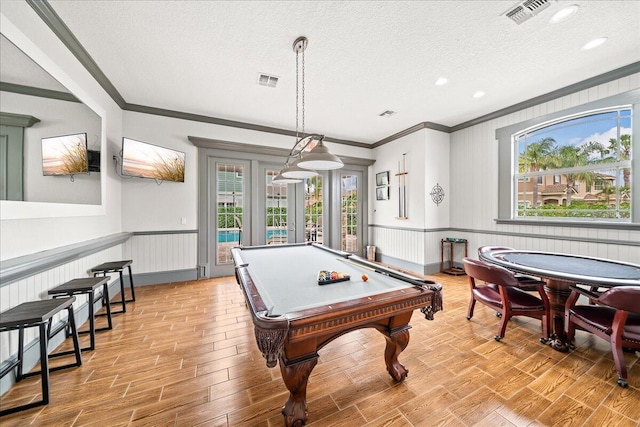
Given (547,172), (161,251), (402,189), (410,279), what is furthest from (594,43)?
(161,251)

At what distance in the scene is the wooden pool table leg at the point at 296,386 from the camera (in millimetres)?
1426

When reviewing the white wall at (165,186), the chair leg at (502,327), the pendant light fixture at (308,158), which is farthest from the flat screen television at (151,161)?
the chair leg at (502,327)

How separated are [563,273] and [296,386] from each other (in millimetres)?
2404

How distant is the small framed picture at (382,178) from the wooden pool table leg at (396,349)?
4.65 m

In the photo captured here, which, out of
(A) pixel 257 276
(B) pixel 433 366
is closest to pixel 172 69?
(A) pixel 257 276

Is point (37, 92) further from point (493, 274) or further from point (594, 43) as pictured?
point (594, 43)

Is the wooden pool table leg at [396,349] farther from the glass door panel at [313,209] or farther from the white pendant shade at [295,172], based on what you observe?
the glass door panel at [313,209]

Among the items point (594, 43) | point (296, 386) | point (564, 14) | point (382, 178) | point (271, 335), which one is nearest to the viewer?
→ point (271, 335)

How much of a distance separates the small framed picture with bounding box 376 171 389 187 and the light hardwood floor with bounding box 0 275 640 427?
12.9ft

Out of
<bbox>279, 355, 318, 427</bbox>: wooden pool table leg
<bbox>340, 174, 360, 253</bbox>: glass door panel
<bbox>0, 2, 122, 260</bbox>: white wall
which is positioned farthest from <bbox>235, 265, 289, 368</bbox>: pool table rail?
<bbox>340, 174, 360, 253</bbox>: glass door panel

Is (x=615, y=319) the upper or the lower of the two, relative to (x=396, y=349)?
upper

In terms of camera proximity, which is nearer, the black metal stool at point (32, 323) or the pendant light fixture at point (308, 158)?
the black metal stool at point (32, 323)

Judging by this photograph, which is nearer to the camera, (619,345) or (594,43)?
(619,345)

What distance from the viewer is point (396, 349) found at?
1.85 metres
